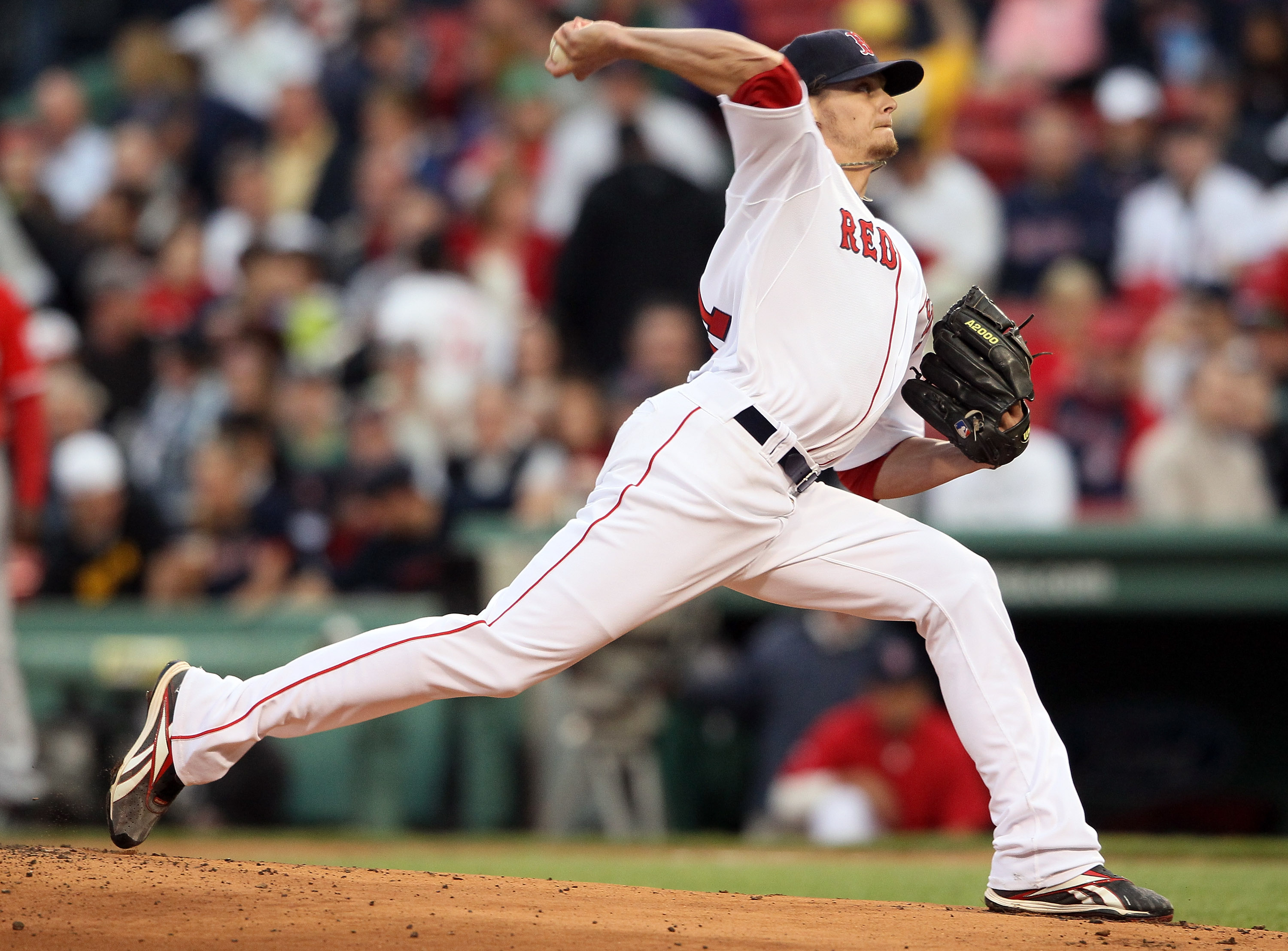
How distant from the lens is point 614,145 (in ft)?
31.0

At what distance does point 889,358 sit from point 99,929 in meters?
1.93

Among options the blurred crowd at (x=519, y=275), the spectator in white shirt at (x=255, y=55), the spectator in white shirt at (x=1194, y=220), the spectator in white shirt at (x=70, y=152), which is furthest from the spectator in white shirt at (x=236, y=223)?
the spectator in white shirt at (x=1194, y=220)

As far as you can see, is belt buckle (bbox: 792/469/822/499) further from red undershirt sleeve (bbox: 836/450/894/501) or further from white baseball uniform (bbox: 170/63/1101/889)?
red undershirt sleeve (bbox: 836/450/894/501)

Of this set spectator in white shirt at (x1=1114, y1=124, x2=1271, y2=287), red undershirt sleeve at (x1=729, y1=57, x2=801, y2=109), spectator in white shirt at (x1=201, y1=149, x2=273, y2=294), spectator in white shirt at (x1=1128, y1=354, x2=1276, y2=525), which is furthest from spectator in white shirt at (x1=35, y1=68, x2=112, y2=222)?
red undershirt sleeve at (x1=729, y1=57, x2=801, y2=109)

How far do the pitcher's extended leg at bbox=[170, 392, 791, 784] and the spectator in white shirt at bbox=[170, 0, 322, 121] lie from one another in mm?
9204

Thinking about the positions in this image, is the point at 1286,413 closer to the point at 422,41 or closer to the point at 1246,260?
the point at 1246,260

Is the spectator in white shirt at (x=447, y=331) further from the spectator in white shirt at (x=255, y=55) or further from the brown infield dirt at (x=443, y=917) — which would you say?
the brown infield dirt at (x=443, y=917)

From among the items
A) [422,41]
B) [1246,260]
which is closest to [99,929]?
[1246,260]

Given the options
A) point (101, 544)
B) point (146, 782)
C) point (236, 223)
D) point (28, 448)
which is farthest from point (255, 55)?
point (146, 782)

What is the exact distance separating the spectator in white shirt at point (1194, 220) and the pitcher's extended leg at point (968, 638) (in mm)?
5026

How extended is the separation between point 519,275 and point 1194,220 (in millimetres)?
3648

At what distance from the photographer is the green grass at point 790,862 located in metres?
4.61

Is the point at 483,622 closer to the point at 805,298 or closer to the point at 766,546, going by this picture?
the point at 766,546

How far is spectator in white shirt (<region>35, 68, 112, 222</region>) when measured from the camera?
11.9 metres
